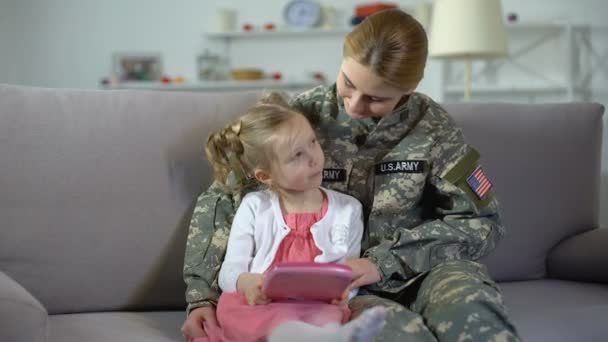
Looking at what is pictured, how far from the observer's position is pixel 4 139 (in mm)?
1834

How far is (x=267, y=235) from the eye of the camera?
1.60m

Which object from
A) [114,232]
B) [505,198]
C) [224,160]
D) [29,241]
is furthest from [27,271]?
[505,198]

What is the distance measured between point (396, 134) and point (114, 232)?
0.71 m

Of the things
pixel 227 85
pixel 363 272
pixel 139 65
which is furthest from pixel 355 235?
pixel 139 65

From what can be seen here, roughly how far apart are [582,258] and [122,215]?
116cm

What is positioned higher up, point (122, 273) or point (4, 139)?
point (4, 139)

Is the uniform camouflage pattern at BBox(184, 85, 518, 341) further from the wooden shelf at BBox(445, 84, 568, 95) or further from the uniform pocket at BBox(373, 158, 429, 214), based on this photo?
the wooden shelf at BBox(445, 84, 568, 95)

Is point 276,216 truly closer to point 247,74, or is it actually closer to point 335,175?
point 335,175

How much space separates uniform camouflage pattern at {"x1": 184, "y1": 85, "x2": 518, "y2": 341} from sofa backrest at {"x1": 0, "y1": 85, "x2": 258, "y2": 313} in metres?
0.16

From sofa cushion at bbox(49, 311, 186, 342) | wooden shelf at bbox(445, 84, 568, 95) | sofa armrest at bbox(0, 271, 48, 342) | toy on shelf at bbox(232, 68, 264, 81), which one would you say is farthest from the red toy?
sofa armrest at bbox(0, 271, 48, 342)

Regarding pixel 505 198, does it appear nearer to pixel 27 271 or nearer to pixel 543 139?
pixel 543 139

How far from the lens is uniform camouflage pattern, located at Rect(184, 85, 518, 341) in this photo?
165cm

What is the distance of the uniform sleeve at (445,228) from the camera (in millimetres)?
1652

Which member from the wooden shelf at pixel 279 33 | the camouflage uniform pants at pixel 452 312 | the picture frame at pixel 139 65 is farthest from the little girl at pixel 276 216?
the picture frame at pixel 139 65
